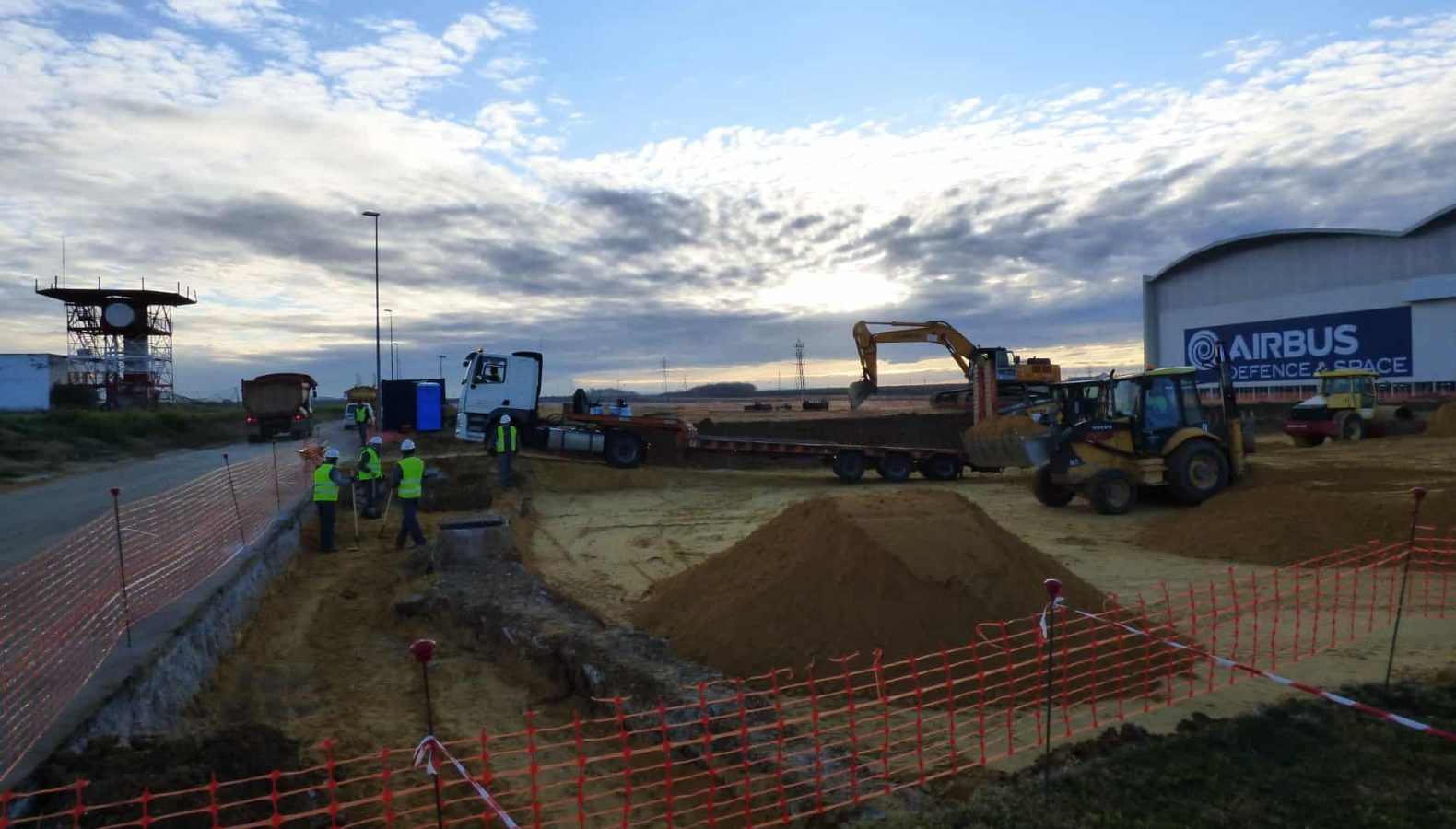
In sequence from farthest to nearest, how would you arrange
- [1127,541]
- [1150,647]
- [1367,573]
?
[1127,541], [1367,573], [1150,647]

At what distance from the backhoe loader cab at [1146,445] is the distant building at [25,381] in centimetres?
4921

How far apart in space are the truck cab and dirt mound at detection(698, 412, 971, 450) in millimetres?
9000

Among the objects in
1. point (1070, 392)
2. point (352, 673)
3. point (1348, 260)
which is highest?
point (1348, 260)

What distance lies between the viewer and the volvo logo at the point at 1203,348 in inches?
1665

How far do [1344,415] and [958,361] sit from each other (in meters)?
10.9

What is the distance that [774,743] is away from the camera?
5.28 m

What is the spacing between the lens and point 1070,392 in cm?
1612

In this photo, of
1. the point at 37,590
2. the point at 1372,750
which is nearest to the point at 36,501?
the point at 37,590

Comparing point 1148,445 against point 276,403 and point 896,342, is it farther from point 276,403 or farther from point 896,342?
point 276,403

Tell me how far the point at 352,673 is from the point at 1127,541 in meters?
10.9

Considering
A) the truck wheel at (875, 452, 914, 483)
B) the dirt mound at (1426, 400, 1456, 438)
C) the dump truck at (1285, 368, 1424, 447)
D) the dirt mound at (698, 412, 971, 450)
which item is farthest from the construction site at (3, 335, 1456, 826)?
the dirt mound at (698, 412, 971, 450)

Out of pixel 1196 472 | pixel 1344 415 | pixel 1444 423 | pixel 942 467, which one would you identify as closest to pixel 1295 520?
pixel 1196 472

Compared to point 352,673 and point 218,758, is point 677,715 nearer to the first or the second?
point 218,758

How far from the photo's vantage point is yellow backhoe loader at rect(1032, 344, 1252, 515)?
15.4 meters
